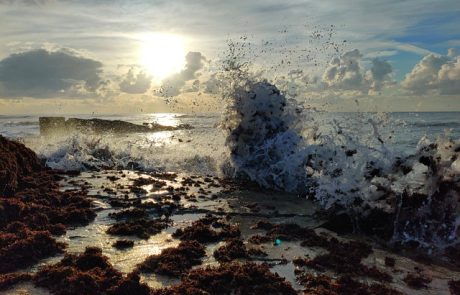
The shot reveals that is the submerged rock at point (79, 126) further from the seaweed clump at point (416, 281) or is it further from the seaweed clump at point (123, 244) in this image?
the seaweed clump at point (416, 281)

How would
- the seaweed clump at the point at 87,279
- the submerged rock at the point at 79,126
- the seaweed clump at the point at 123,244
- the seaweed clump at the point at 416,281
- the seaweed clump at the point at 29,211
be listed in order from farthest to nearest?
the submerged rock at the point at 79,126
the seaweed clump at the point at 123,244
the seaweed clump at the point at 29,211
the seaweed clump at the point at 416,281
the seaweed clump at the point at 87,279

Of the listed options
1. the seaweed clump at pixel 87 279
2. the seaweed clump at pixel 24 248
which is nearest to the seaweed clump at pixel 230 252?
the seaweed clump at pixel 87 279

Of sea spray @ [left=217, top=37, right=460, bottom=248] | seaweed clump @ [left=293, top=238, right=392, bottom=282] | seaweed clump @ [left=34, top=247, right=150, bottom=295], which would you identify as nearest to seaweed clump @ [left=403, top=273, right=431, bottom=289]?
seaweed clump @ [left=293, top=238, right=392, bottom=282]

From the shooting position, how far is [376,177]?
11.4 metres

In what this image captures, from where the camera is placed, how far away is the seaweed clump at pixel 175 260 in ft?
26.4

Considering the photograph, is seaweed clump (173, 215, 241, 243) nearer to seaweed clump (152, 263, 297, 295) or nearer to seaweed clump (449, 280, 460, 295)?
seaweed clump (152, 263, 297, 295)

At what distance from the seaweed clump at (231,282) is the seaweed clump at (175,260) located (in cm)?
34

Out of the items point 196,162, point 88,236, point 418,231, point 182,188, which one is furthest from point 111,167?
point 418,231

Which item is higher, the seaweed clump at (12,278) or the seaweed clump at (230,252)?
the seaweed clump at (12,278)

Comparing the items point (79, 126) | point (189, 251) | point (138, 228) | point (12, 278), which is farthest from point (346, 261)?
point (79, 126)

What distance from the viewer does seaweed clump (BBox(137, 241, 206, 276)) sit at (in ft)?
26.4

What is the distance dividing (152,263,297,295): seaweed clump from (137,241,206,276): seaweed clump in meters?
0.34

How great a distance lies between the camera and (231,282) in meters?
7.48

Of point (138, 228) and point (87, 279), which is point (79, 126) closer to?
point (138, 228)
